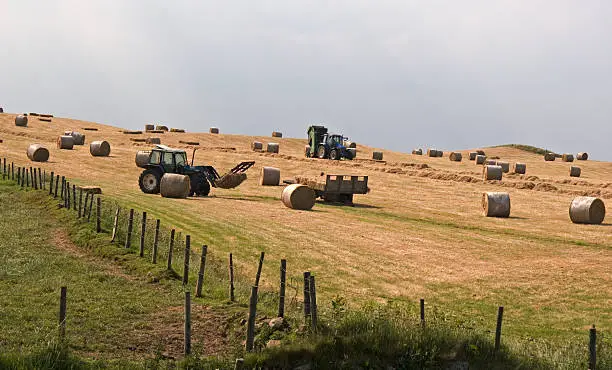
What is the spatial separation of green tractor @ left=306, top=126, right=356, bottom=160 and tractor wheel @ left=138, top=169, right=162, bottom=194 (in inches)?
1118

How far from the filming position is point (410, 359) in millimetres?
13500

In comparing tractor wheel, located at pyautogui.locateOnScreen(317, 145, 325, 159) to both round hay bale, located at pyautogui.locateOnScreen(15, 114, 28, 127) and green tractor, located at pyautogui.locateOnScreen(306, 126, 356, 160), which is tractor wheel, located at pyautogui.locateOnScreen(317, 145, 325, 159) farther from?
round hay bale, located at pyautogui.locateOnScreen(15, 114, 28, 127)

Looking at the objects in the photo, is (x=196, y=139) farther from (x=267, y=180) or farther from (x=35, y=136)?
(x=267, y=180)

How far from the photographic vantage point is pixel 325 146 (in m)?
67.1

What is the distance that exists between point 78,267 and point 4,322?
6.36 metres

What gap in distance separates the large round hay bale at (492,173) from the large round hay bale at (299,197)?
22.2m

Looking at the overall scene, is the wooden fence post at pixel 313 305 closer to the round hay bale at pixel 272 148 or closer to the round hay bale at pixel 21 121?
the round hay bale at pixel 272 148

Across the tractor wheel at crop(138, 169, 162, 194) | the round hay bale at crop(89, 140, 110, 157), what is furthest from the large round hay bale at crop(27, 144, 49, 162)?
the tractor wheel at crop(138, 169, 162, 194)

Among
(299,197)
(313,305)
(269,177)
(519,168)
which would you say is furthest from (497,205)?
(519,168)

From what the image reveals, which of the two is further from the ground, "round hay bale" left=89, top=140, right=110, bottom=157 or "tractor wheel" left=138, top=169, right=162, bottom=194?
"round hay bale" left=89, top=140, right=110, bottom=157

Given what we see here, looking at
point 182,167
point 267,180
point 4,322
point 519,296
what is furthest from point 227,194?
point 4,322

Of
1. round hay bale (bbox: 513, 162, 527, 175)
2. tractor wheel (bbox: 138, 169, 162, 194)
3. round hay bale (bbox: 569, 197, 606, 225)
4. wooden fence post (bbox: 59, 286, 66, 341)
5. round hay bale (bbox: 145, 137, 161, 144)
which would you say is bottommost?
wooden fence post (bbox: 59, 286, 66, 341)

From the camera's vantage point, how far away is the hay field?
2105cm

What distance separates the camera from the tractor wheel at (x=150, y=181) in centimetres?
3966
